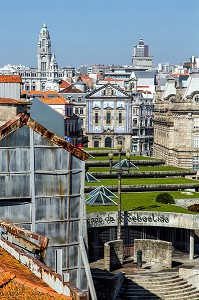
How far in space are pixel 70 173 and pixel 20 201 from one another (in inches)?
67.9

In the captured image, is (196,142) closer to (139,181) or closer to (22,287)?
(139,181)

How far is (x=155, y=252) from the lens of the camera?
39.9 m

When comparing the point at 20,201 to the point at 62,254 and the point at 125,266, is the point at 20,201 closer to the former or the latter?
the point at 62,254

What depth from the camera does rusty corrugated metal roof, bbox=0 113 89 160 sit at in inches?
956

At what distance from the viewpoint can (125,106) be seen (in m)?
130

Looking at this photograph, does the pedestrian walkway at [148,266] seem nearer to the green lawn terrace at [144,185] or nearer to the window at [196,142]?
the green lawn terrace at [144,185]

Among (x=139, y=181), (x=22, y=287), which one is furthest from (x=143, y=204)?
(x=22, y=287)

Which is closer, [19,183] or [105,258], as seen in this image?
[19,183]

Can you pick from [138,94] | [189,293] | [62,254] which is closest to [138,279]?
[189,293]

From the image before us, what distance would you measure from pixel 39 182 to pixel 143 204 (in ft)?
70.5

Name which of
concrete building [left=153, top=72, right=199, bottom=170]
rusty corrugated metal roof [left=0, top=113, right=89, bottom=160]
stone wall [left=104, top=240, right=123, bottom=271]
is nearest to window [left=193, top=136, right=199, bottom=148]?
concrete building [left=153, top=72, right=199, bottom=170]

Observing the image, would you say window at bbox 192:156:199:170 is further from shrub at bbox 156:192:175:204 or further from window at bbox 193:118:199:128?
shrub at bbox 156:192:175:204

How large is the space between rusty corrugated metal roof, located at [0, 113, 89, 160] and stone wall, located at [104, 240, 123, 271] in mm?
14461

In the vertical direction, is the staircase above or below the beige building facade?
below
